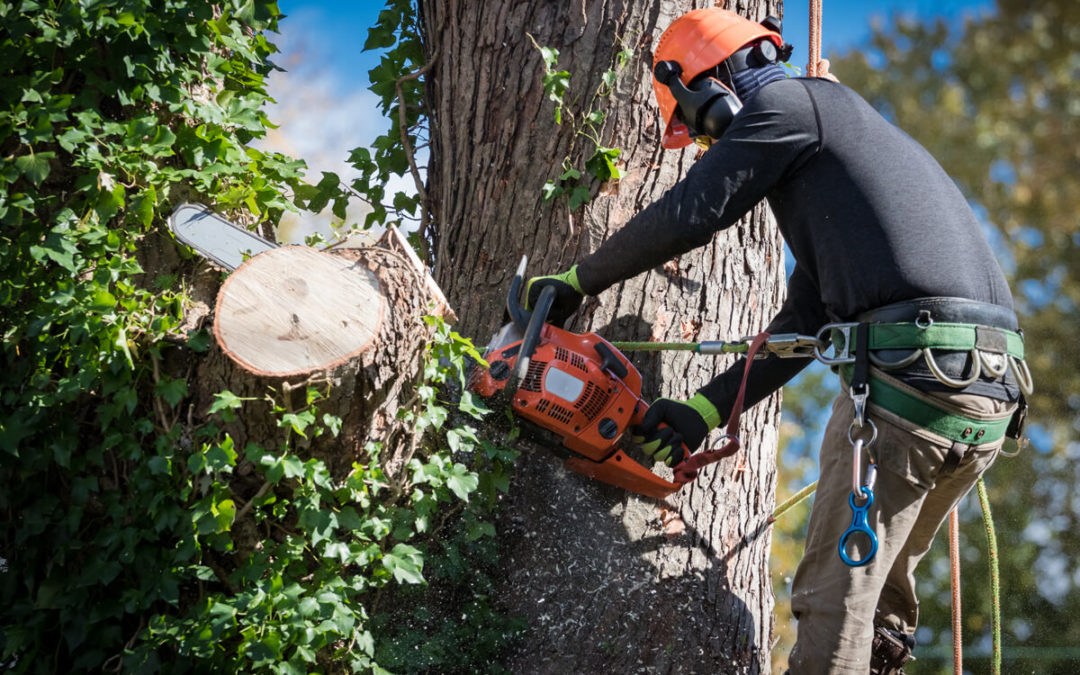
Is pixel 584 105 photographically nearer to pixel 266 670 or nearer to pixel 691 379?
pixel 691 379

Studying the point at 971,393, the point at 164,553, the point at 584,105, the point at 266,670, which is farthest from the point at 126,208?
the point at 971,393

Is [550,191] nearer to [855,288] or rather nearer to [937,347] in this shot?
[855,288]

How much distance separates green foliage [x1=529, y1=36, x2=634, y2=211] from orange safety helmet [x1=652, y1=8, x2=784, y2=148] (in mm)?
231

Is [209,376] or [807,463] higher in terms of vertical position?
[807,463]

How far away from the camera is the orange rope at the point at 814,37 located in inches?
134

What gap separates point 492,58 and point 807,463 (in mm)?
16383

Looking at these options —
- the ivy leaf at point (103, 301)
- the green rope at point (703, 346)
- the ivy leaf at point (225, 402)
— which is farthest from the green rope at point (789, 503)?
the ivy leaf at point (103, 301)

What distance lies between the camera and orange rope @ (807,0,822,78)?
3.39 meters

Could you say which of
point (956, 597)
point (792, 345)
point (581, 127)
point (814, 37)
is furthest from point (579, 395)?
point (814, 37)

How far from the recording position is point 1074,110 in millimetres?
17734

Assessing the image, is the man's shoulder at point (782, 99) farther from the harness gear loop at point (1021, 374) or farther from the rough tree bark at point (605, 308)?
the harness gear loop at point (1021, 374)

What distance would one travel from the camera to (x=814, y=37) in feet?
11.7

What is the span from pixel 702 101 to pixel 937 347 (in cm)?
102

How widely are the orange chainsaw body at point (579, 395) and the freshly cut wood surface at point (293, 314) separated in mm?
625
